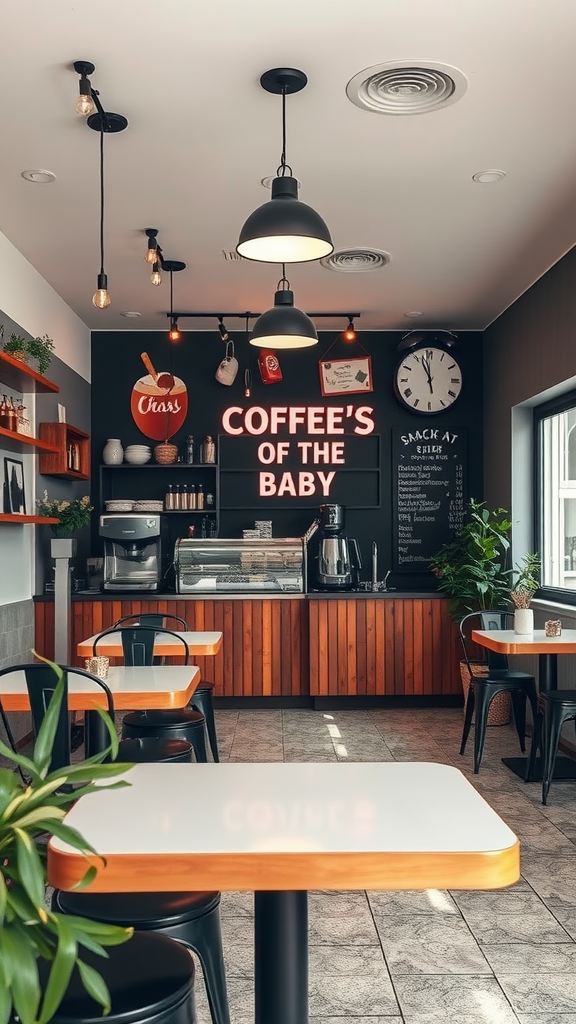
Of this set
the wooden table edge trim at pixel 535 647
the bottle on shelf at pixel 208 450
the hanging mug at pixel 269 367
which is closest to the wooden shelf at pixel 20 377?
the bottle on shelf at pixel 208 450

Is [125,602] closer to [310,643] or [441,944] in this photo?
[310,643]

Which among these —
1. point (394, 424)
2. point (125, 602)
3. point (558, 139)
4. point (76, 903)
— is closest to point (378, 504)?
point (394, 424)

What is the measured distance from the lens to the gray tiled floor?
2.53 metres

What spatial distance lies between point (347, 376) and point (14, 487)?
3138 millimetres

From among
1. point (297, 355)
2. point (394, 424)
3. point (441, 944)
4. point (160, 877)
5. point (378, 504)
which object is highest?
point (297, 355)

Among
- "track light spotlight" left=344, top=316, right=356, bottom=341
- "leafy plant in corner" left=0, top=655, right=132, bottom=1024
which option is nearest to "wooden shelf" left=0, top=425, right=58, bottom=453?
"track light spotlight" left=344, top=316, right=356, bottom=341

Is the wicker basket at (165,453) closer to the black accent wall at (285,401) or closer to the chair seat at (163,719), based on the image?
the black accent wall at (285,401)

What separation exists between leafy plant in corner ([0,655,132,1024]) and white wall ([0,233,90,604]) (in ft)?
14.6

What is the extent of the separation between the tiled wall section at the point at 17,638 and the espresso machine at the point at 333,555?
2.25 meters

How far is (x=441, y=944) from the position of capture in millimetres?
2947

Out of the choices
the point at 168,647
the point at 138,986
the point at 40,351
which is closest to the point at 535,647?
the point at 168,647

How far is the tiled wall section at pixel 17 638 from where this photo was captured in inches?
220

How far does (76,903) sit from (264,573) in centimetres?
514

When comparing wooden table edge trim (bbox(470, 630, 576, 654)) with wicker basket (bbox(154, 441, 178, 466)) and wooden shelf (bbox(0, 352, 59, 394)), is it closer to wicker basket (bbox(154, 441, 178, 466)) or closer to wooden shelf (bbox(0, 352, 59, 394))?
wooden shelf (bbox(0, 352, 59, 394))
